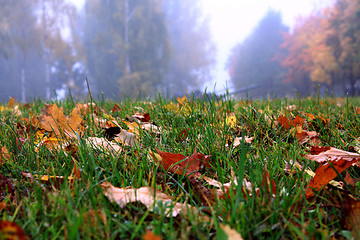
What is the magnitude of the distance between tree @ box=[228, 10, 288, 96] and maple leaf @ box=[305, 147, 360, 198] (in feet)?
99.1

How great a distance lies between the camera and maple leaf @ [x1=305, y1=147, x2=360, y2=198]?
0.96 m

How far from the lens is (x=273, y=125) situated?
5.43ft

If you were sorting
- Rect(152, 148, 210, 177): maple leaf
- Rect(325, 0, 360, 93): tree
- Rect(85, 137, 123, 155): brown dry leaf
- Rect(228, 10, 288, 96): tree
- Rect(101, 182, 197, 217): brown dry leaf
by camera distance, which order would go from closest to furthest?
Rect(101, 182, 197, 217): brown dry leaf
Rect(152, 148, 210, 177): maple leaf
Rect(85, 137, 123, 155): brown dry leaf
Rect(325, 0, 360, 93): tree
Rect(228, 10, 288, 96): tree

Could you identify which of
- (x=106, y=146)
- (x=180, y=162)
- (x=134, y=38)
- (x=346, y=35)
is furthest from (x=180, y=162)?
(x=134, y=38)

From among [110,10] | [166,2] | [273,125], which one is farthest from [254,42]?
[273,125]

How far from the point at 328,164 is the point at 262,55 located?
33.8 metres

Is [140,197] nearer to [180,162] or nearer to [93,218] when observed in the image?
[93,218]

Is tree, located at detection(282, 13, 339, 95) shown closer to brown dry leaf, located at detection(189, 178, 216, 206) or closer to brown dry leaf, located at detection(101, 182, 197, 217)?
brown dry leaf, located at detection(189, 178, 216, 206)

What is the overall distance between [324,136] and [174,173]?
0.95 meters

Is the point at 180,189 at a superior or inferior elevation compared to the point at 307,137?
inferior

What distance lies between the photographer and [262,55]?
32312 millimetres

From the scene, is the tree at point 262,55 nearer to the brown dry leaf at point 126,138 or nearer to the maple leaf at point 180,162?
the brown dry leaf at point 126,138

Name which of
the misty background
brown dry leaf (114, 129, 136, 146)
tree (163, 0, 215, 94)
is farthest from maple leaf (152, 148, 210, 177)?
tree (163, 0, 215, 94)

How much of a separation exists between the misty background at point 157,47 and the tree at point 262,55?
0.12 meters
